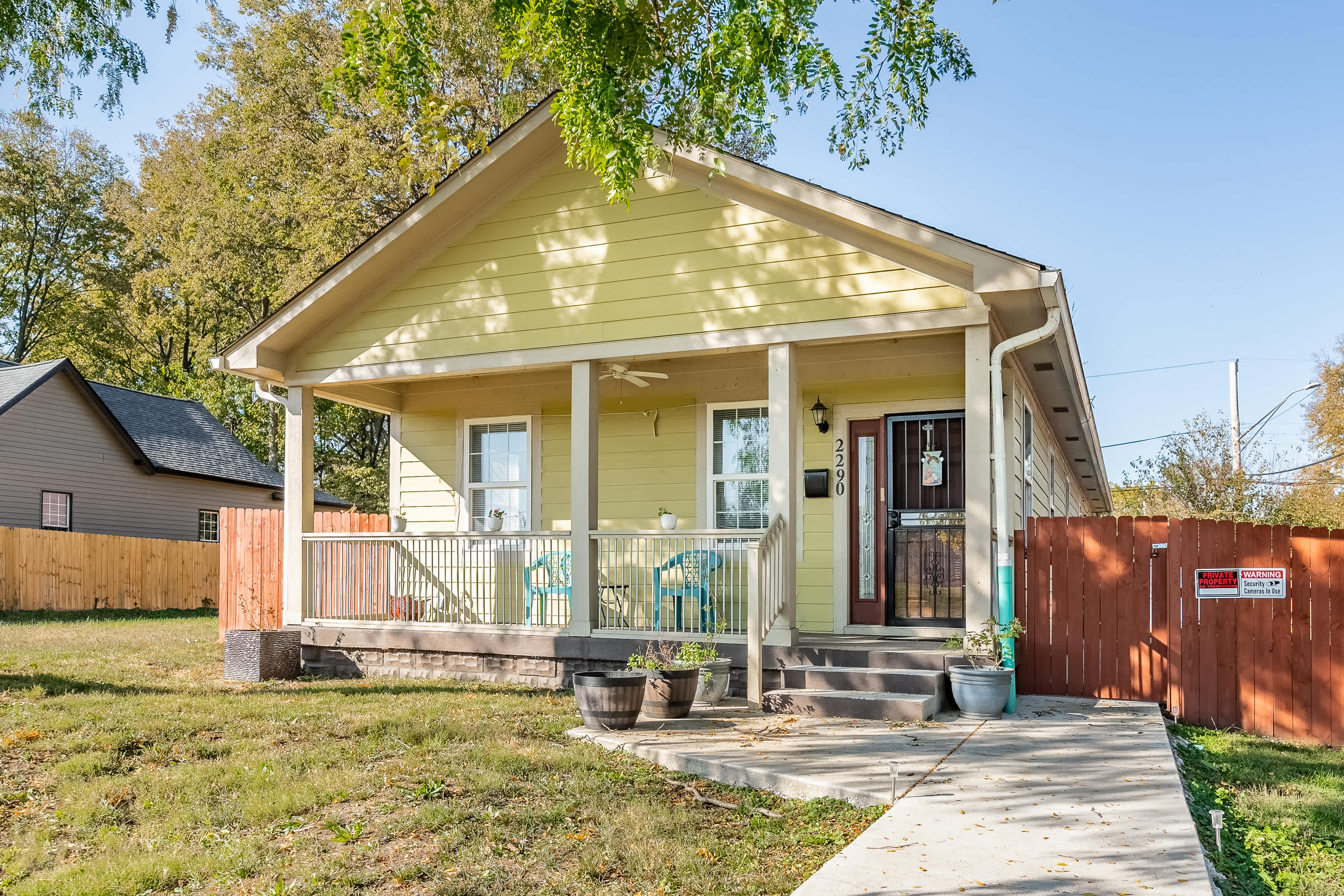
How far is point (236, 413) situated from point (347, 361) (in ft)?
87.7

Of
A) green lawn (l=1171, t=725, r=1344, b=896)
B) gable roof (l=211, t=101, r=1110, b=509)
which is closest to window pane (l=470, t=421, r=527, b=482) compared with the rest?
gable roof (l=211, t=101, r=1110, b=509)

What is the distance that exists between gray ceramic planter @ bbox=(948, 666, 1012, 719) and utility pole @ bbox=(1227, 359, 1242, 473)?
18715mm

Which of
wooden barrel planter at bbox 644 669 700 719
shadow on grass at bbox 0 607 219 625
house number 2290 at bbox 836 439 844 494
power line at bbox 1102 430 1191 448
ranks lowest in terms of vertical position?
shadow on grass at bbox 0 607 219 625

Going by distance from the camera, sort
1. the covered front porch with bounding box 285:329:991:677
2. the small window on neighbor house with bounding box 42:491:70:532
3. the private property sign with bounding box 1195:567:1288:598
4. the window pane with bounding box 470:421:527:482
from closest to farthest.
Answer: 1. the private property sign with bounding box 1195:567:1288:598
2. the covered front porch with bounding box 285:329:991:677
3. the window pane with bounding box 470:421:527:482
4. the small window on neighbor house with bounding box 42:491:70:532

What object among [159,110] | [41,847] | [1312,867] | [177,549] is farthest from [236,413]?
[1312,867]

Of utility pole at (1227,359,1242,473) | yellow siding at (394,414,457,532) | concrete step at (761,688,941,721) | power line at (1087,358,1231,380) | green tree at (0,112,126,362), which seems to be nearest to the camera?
concrete step at (761,688,941,721)

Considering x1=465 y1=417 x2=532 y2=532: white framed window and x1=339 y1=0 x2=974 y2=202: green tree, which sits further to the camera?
x1=465 y1=417 x2=532 y2=532: white framed window

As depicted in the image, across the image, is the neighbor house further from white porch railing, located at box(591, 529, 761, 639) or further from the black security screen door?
the black security screen door

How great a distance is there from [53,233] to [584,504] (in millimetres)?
33159

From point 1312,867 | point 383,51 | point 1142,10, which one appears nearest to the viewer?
point 1312,867

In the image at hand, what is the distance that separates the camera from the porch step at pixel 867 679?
291 inches

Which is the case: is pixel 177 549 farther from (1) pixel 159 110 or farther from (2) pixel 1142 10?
(2) pixel 1142 10

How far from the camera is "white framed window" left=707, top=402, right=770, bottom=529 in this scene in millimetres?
10258

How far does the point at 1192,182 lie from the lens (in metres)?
25.8
